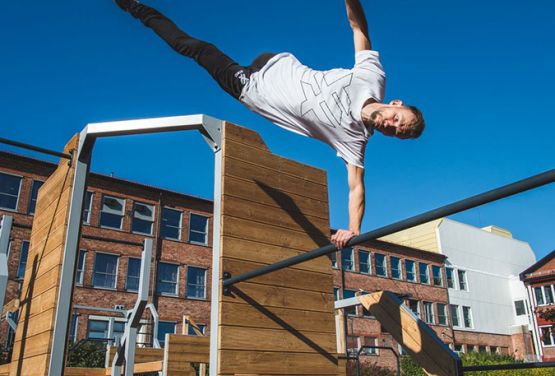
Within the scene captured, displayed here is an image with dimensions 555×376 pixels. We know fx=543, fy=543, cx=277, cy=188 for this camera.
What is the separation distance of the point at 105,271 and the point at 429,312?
62.6ft

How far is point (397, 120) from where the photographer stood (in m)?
2.58

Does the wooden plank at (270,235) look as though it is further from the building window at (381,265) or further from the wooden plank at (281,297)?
the building window at (381,265)

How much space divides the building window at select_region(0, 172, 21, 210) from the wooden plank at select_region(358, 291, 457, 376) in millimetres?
17155

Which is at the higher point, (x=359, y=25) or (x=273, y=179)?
(x=359, y=25)

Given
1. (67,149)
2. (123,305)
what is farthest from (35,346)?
(123,305)

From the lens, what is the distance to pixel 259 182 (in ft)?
14.3

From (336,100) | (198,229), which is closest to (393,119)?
(336,100)

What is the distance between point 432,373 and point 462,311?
30936mm

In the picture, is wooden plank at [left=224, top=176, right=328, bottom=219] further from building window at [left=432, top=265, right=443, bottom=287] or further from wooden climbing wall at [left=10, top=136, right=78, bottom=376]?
building window at [left=432, top=265, right=443, bottom=287]

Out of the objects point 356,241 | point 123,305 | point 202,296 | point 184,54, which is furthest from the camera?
point 202,296

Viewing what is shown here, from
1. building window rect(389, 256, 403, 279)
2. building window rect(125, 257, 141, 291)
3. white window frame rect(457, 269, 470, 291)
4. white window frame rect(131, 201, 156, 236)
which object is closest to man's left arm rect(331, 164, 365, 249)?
building window rect(125, 257, 141, 291)

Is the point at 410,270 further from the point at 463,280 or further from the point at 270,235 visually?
the point at 270,235

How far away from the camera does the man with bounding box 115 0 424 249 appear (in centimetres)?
266

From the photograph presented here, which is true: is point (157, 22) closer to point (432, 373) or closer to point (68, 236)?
point (68, 236)
